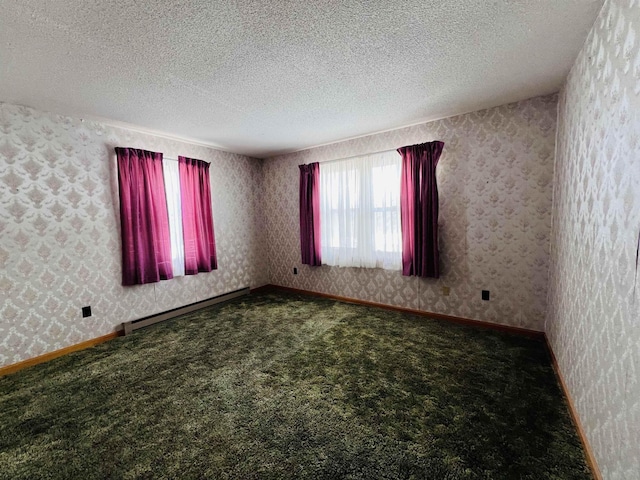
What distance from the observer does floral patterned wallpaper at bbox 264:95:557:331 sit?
2.70m

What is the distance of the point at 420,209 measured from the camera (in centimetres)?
327

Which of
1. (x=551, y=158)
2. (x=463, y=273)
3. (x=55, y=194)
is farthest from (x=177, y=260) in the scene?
(x=551, y=158)

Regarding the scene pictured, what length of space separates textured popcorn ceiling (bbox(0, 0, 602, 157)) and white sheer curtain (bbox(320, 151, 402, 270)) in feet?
2.84

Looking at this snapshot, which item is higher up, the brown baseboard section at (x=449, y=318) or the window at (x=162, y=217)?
the window at (x=162, y=217)

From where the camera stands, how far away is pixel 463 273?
3160 millimetres

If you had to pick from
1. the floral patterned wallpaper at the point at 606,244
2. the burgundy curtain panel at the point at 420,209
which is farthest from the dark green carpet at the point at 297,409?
the burgundy curtain panel at the point at 420,209

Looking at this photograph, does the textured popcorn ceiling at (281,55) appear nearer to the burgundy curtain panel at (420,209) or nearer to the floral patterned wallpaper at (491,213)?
the floral patterned wallpaper at (491,213)

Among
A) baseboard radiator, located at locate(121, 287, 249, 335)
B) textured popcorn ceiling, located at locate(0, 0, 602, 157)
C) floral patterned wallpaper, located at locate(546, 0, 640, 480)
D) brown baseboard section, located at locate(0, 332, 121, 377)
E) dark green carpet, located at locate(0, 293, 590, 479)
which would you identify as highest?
textured popcorn ceiling, located at locate(0, 0, 602, 157)

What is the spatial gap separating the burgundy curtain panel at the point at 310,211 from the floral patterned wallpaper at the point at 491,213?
3.05ft

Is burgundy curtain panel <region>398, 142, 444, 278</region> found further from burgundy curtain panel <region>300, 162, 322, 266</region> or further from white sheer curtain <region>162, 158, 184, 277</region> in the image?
white sheer curtain <region>162, 158, 184, 277</region>

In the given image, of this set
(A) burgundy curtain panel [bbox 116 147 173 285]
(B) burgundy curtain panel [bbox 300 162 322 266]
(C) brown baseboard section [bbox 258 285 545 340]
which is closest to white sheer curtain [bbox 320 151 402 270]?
(B) burgundy curtain panel [bbox 300 162 322 266]

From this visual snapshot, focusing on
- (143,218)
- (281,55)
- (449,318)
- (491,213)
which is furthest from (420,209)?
(143,218)

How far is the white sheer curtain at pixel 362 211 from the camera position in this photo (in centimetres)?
356

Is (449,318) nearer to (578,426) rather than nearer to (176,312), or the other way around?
(578,426)
